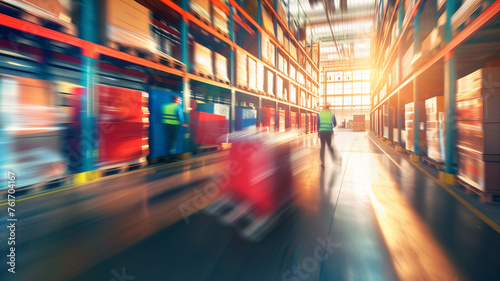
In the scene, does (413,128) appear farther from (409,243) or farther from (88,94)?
(88,94)

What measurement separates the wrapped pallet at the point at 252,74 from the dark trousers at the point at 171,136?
4.08m

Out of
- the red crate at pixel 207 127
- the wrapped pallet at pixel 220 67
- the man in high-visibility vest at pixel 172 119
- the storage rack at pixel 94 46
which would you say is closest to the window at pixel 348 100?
the storage rack at pixel 94 46

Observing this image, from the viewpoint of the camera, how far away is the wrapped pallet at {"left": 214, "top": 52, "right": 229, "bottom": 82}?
6.91 meters

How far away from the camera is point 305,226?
205 centimetres

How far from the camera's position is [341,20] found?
14.7m

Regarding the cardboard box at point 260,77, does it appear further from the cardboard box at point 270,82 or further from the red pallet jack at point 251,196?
the red pallet jack at point 251,196

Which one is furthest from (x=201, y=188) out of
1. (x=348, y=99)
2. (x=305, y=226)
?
(x=348, y=99)

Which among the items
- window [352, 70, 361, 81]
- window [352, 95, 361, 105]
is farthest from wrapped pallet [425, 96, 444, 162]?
window [352, 70, 361, 81]

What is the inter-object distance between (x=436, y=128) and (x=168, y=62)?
19.5ft

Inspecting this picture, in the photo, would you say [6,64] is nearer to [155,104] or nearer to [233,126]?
[155,104]

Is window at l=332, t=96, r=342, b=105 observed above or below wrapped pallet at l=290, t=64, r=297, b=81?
above

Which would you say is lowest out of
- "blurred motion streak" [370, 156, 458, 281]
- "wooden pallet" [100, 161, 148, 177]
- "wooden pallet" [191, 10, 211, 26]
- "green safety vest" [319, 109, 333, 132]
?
"blurred motion streak" [370, 156, 458, 281]

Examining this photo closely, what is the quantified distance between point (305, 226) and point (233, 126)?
237 inches

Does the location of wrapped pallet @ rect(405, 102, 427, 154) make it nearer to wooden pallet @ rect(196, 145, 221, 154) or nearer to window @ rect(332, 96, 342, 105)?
wooden pallet @ rect(196, 145, 221, 154)
